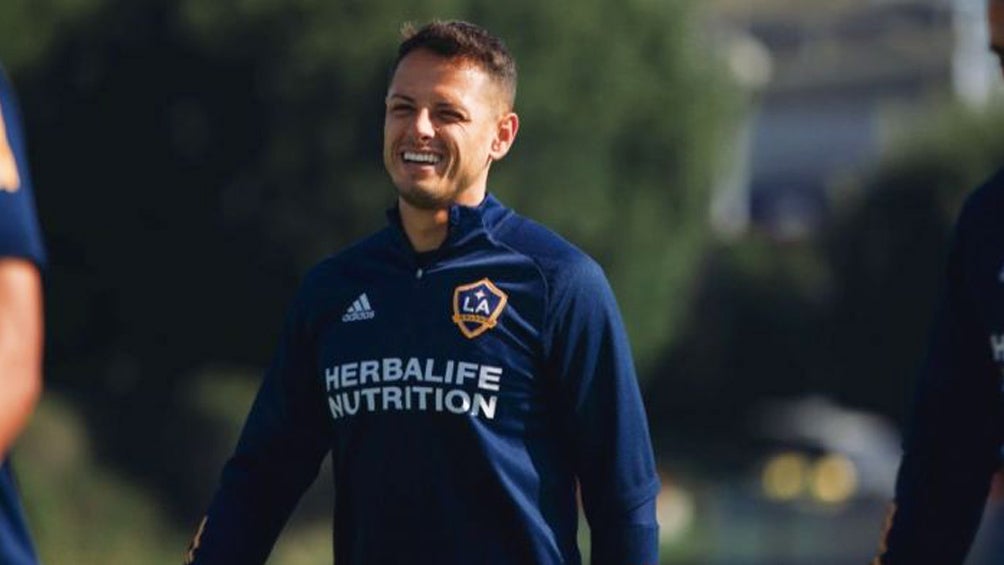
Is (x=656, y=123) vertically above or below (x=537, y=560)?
above

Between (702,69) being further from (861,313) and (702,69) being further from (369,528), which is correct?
(369,528)

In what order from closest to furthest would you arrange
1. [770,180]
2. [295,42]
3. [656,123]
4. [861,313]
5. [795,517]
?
[795,517], [295,42], [656,123], [861,313], [770,180]

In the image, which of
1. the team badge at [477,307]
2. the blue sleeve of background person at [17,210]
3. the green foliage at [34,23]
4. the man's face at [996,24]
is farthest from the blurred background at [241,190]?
the blue sleeve of background person at [17,210]

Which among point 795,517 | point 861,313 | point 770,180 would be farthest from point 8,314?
point 770,180

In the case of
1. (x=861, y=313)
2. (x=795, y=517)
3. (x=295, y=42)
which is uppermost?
(x=295, y=42)

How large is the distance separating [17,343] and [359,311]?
5.49ft

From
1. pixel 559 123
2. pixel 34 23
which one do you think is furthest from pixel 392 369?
pixel 559 123

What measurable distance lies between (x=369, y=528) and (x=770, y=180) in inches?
3160

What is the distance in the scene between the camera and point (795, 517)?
22.1 m

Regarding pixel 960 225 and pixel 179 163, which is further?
pixel 179 163

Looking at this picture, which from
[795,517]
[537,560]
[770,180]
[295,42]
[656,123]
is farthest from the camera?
[770,180]

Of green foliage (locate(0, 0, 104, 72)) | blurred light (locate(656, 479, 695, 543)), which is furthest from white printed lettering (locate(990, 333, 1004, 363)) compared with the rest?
green foliage (locate(0, 0, 104, 72))

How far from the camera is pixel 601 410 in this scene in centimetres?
551

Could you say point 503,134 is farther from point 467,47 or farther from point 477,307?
point 477,307
